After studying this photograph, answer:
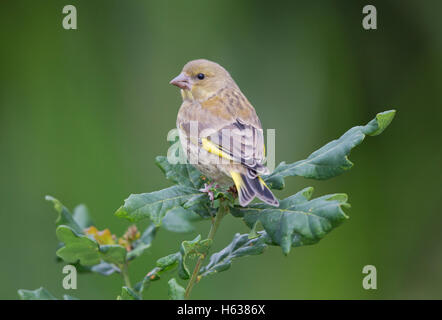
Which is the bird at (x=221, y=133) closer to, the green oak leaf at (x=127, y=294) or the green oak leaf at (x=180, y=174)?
the green oak leaf at (x=180, y=174)

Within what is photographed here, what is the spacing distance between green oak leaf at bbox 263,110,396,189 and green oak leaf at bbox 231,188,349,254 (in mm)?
104

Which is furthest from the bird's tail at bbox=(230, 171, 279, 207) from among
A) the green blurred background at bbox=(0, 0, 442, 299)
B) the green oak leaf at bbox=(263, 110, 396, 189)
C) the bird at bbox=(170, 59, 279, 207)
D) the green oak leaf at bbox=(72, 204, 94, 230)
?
the green blurred background at bbox=(0, 0, 442, 299)

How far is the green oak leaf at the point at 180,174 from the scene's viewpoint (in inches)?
98.3

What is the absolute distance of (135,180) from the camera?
5.03 metres

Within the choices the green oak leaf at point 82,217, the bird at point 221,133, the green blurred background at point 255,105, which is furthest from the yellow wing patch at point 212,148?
the green blurred background at point 255,105

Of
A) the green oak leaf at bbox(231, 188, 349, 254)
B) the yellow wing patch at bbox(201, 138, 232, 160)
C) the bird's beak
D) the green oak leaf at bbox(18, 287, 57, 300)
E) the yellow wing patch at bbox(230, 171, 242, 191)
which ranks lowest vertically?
the green oak leaf at bbox(18, 287, 57, 300)

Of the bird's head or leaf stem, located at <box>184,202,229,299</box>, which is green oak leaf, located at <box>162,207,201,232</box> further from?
the bird's head

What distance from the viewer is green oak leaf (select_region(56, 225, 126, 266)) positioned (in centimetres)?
224

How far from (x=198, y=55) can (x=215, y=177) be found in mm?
3021

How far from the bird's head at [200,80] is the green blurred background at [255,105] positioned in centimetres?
173

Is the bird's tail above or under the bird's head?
under

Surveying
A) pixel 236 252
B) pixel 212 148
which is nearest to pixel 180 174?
pixel 212 148

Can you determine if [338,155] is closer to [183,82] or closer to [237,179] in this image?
[237,179]

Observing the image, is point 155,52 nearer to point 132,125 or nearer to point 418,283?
point 132,125
